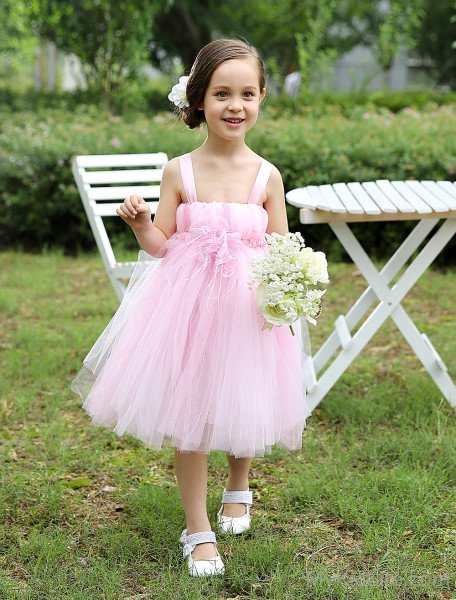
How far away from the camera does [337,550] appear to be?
2.87m

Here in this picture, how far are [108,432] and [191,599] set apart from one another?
4.72 ft

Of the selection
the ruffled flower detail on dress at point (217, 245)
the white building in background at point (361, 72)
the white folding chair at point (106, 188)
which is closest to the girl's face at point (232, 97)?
the ruffled flower detail on dress at point (217, 245)

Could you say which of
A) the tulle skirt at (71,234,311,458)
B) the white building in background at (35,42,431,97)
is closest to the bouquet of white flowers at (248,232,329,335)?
the tulle skirt at (71,234,311,458)

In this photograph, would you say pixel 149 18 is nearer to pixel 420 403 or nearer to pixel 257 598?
pixel 420 403

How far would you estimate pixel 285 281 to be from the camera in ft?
8.42

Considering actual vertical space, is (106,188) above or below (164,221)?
below

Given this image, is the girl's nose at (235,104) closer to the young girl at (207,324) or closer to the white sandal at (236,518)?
the young girl at (207,324)

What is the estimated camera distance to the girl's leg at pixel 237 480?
9.86ft

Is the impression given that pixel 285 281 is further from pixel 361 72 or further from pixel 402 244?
pixel 361 72

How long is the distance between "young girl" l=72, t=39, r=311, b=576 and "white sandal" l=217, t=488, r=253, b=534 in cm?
20

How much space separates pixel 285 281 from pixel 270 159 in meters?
4.49

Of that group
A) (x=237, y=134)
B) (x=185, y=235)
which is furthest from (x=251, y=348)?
(x=237, y=134)

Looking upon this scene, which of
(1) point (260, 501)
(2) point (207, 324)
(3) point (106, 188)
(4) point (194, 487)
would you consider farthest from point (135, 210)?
(3) point (106, 188)

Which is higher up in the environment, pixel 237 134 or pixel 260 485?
pixel 237 134
